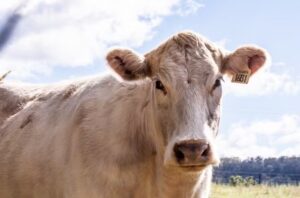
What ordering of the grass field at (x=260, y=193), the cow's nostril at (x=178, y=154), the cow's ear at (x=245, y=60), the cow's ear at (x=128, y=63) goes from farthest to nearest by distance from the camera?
the grass field at (x=260, y=193) < the cow's ear at (x=245, y=60) < the cow's ear at (x=128, y=63) < the cow's nostril at (x=178, y=154)

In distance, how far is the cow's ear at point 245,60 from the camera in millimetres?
8273

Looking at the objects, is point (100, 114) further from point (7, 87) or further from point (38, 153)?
point (7, 87)

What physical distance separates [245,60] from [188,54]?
2.85ft

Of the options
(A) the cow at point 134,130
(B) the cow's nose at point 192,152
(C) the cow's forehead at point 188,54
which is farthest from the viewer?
(C) the cow's forehead at point 188,54

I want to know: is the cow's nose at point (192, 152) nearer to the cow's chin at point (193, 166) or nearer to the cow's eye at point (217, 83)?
the cow's chin at point (193, 166)

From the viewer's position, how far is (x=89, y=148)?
8562 millimetres

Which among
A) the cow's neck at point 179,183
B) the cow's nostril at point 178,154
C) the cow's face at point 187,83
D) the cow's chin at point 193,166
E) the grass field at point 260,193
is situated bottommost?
the grass field at point 260,193

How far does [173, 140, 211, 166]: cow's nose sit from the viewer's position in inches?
273

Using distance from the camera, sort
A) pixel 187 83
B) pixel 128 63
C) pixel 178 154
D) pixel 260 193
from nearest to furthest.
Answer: pixel 178 154
pixel 187 83
pixel 128 63
pixel 260 193

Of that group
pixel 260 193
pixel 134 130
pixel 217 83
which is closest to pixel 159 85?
pixel 217 83

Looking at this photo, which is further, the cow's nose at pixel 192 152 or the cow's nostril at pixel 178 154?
the cow's nostril at pixel 178 154

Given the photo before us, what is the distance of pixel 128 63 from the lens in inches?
323

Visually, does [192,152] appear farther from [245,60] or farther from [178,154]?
[245,60]

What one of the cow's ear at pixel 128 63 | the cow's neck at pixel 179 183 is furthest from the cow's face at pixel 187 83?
the cow's neck at pixel 179 183
